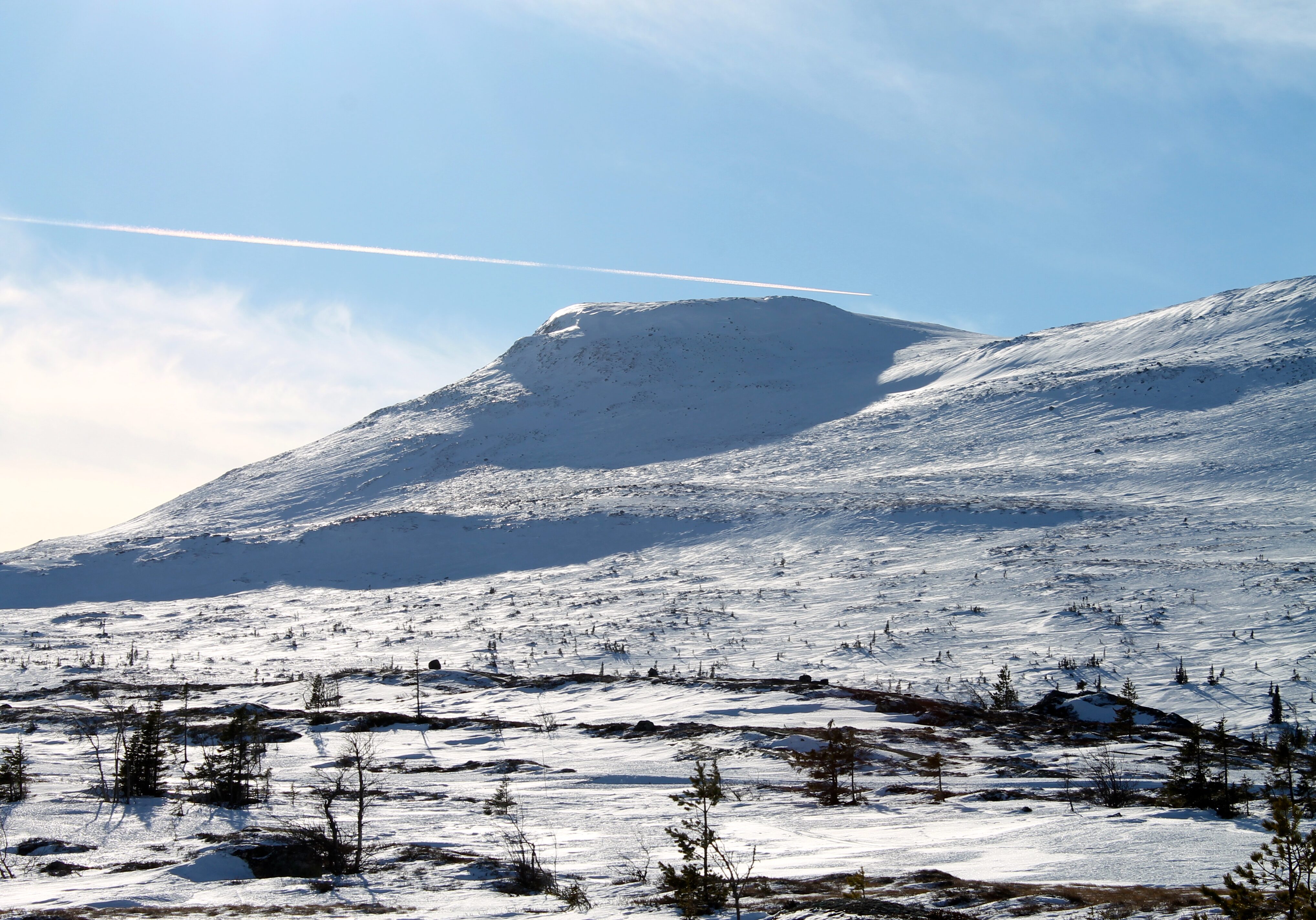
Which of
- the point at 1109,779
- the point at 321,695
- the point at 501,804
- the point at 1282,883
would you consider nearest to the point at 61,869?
the point at 501,804

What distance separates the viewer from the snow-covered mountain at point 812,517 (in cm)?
1945

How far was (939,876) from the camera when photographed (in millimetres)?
5059

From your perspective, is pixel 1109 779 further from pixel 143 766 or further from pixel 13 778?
pixel 13 778

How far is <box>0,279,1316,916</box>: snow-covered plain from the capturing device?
701 centimetres

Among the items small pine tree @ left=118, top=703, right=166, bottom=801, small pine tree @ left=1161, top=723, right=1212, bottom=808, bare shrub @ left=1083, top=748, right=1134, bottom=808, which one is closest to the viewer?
small pine tree @ left=1161, top=723, right=1212, bottom=808

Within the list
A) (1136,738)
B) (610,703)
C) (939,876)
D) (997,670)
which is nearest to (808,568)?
(997,670)

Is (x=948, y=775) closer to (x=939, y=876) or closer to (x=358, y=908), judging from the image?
(x=939, y=876)

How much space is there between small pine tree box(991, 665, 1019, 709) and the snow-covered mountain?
4.41 feet

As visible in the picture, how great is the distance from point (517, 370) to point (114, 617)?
48.1m

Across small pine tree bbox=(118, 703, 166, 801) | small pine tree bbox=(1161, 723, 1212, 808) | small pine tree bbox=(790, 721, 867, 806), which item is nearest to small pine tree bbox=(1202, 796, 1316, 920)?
small pine tree bbox=(1161, 723, 1212, 808)

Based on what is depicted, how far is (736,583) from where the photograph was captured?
2752 cm

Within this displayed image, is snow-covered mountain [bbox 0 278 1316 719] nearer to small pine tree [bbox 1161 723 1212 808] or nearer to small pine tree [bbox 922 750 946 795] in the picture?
small pine tree [bbox 922 750 946 795]

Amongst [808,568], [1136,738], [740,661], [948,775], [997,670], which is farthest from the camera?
[808,568]

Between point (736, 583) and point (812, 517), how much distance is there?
27.2ft
